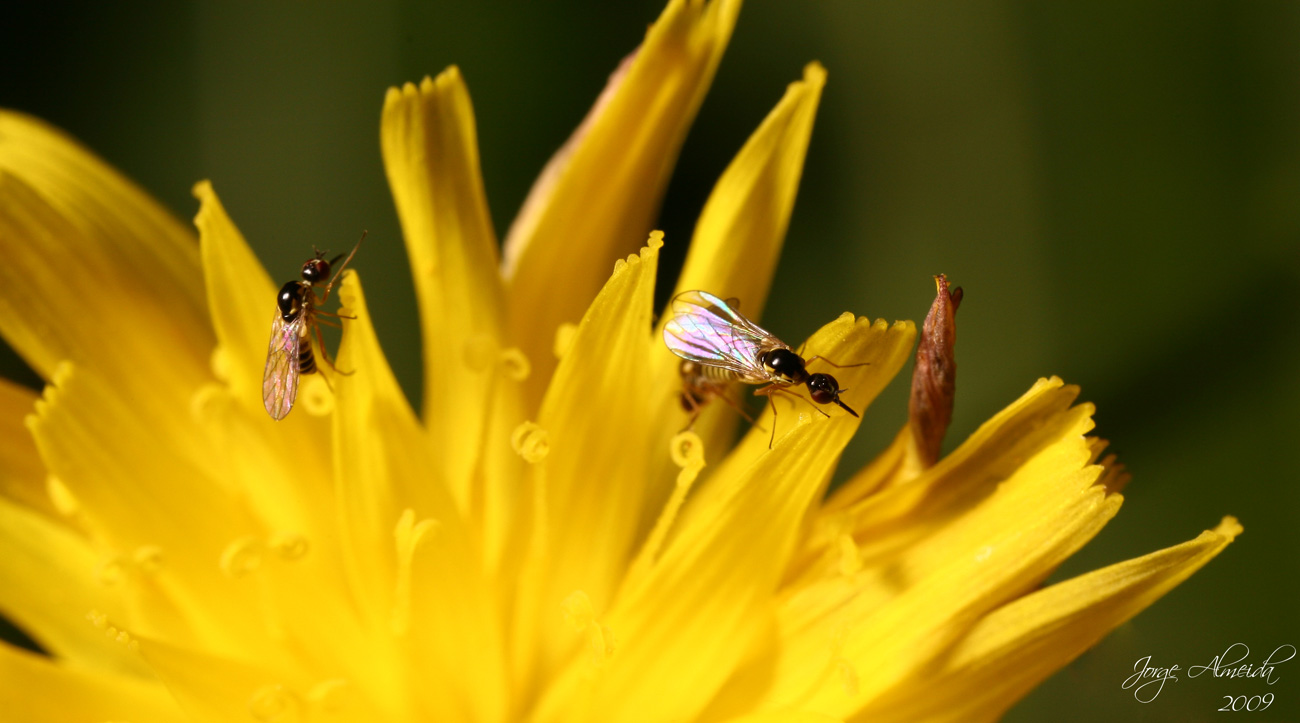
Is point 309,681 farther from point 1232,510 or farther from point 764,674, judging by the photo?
point 1232,510

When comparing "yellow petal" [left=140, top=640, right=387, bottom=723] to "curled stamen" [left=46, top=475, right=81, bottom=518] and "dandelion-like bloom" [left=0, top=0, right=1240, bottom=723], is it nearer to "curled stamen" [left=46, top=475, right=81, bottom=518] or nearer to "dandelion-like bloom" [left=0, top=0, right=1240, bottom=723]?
"dandelion-like bloom" [left=0, top=0, right=1240, bottom=723]

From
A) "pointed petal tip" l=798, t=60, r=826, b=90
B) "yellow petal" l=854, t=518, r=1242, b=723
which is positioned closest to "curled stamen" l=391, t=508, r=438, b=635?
"yellow petal" l=854, t=518, r=1242, b=723

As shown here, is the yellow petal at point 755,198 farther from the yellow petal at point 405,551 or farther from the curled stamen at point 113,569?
the curled stamen at point 113,569

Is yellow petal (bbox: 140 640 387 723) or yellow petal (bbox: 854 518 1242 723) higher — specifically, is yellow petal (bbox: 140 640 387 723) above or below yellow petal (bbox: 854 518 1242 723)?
above

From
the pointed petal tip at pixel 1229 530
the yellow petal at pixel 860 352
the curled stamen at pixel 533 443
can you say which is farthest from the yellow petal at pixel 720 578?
the pointed petal tip at pixel 1229 530

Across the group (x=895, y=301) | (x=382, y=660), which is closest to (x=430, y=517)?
(x=382, y=660)

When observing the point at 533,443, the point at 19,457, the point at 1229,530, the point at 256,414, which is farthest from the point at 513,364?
the point at 1229,530
